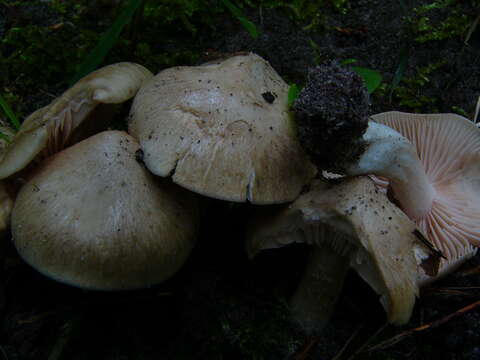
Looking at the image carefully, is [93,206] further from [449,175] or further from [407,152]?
[449,175]

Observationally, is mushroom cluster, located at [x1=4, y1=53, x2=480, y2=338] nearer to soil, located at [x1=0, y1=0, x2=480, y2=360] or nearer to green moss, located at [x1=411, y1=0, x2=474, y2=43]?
soil, located at [x1=0, y1=0, x2=480, y2=360]

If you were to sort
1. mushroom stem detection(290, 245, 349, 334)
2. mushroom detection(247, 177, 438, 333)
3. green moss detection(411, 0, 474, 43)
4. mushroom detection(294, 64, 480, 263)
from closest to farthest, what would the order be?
mushroom detection(247, 177, 438, 333), mushroom detection(294, 64, 480, 263), mushroom stem detection(290, 245, 349, 334), green moss detection(411, 0, 474, 43)

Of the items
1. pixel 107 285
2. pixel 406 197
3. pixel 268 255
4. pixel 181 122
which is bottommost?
pixel 268 255

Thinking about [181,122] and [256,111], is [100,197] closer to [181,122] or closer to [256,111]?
[181,122]

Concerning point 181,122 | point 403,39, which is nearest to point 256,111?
point 181,122

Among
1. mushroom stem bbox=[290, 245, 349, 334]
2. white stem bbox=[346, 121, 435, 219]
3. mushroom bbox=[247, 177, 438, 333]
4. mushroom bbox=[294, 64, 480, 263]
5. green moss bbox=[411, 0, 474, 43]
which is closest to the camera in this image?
mushroom bbox=[247, 177, 438, 333]

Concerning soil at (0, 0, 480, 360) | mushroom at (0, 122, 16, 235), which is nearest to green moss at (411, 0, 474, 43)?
soil at (0, 0, 480, 360)

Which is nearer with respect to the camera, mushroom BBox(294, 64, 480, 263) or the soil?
mushroom BBox(294, 64, 480, 263)

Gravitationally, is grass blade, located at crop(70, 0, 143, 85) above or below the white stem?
above
